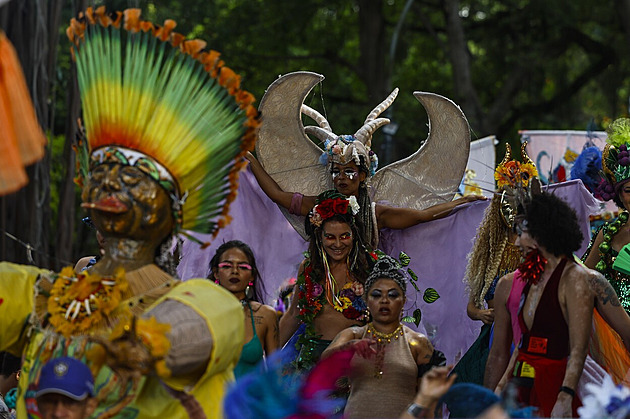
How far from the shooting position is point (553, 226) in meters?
5.50

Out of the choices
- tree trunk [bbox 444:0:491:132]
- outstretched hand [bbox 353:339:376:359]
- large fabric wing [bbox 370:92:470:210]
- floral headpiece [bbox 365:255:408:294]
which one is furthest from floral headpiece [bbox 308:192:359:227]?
tree trunk [bbox 444:0:491:132]

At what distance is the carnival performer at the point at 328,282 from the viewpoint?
7.06 metres

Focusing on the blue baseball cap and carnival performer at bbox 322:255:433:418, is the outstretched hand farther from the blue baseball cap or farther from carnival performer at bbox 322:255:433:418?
the blue baseball cap

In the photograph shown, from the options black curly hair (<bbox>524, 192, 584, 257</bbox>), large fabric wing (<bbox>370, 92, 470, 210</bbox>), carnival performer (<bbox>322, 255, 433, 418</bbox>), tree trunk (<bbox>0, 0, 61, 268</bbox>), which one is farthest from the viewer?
tree trunk (<bbox>0, 0, 61, 268</bbox>)

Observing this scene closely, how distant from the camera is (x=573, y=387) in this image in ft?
17.0

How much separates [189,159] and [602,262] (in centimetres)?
433

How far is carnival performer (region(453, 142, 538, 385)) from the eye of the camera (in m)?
6.93

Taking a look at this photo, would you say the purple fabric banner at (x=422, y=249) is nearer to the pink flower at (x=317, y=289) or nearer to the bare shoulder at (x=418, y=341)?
the pink flower at (x=317, y=289)

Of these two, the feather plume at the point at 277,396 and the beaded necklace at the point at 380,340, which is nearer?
the feather plume at the point at 277,396

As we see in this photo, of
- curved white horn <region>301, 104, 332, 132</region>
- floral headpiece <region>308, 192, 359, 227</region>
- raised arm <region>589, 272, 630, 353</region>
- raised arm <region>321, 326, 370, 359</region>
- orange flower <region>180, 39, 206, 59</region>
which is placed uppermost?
orange flower <region>180, 39, 206, 59</region>

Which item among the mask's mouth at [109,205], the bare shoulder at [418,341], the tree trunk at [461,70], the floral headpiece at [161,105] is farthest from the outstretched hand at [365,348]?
the tree trunk at [461,70]

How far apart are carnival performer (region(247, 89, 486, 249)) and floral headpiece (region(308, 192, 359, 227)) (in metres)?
0.23

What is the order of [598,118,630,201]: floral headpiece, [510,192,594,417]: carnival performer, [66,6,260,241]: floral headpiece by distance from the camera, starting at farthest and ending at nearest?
[598,118,630,201]: floral headpiece, [510,192,594,417]: carnival performer, [66,6,260,241]: floral headpiece

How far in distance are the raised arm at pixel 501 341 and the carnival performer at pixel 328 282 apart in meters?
1.29
